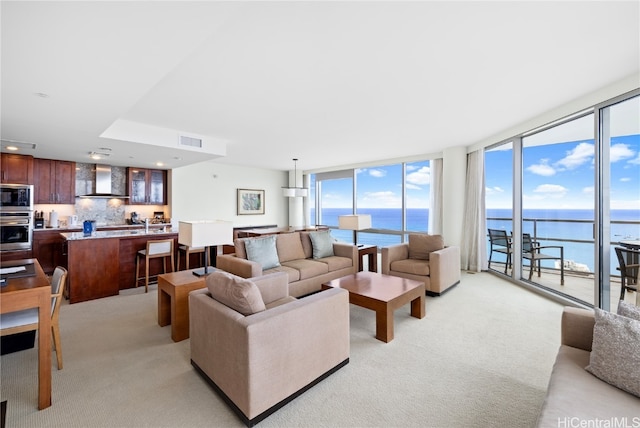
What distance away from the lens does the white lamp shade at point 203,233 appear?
2887 millimetres

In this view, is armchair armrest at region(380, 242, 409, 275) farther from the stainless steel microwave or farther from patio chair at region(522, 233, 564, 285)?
the stainless steel microwave

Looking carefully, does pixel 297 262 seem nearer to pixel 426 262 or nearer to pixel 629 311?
pixel 426 262

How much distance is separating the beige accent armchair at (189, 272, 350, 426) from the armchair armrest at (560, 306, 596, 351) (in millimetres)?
1452

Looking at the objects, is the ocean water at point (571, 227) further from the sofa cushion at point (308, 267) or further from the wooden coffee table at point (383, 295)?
the sofa cushion at point (308, 267)

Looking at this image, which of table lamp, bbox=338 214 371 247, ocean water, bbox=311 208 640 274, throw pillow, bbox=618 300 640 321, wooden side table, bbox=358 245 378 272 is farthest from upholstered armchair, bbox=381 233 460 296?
throw pillow, bbox=618 300 640 321

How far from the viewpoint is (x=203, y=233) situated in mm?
2938

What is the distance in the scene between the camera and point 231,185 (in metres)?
7.80

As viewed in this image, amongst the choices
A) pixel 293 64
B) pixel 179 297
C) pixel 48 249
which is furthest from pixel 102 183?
pixel 293 64

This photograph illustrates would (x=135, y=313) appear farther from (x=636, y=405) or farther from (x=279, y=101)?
(x=636, y=405)

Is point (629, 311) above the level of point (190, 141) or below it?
below

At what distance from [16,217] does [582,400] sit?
7.54m

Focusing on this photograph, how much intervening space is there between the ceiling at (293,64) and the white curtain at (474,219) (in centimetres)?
120

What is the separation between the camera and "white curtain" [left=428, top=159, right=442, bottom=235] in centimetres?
615

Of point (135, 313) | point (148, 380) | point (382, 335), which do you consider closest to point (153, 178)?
point (135, 313)
